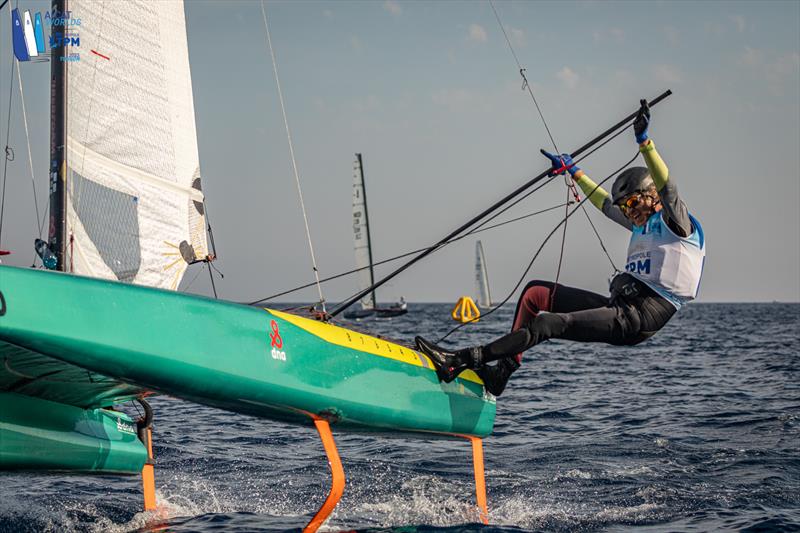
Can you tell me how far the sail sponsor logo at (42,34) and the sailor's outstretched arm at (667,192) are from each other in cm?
517

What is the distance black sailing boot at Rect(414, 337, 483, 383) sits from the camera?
483 centimetres

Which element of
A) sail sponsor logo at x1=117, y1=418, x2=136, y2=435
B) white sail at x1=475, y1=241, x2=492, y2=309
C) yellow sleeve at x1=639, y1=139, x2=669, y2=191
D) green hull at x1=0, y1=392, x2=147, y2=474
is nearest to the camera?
yellow sleeve at x1=639, y1=139, x2=669, y2=191

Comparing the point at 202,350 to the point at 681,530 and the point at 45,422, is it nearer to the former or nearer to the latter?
the point at 45,422

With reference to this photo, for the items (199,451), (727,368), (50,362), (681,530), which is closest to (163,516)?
(50,362)

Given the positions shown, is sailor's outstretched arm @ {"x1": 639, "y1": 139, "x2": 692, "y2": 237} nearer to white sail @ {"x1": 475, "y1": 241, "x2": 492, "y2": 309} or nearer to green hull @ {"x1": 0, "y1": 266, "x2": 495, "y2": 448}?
green hull @ {"x1": 0, "y1": 266, "x2": 495, "y2": 448}

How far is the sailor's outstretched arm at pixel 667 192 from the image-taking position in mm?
4188

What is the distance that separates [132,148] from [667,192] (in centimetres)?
512

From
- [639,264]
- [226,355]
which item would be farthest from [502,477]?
[226,355]

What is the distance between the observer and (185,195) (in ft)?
26.4

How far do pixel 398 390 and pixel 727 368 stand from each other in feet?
36.6

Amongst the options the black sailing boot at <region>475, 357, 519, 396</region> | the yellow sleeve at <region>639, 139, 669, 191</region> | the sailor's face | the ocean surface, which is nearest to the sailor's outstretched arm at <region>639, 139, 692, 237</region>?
the yellow sleeve at <region>639, 139, 669, 191</region>

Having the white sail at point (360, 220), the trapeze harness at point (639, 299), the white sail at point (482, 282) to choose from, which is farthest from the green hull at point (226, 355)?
the white sail at point (482, 282)

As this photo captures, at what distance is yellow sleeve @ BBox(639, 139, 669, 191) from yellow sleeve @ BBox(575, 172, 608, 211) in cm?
102

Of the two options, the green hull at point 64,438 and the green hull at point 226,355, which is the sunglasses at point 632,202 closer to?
the green hull at point 226,355
